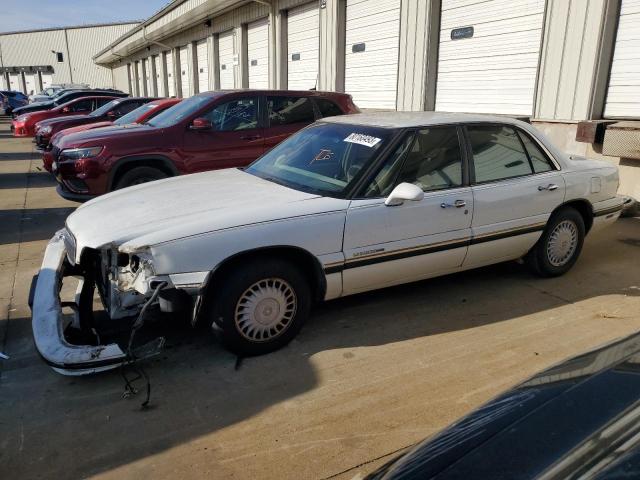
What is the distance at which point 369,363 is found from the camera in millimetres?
3658

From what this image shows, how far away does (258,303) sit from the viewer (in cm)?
358

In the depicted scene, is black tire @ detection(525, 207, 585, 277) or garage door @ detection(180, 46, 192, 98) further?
garage door @ detection(180, 46, 192, 98)

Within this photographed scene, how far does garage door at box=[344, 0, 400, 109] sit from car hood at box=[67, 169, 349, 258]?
878 cm

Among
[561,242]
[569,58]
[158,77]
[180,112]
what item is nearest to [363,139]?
[561,242]

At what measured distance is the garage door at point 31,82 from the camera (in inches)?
2648

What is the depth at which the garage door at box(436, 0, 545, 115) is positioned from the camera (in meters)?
9.00

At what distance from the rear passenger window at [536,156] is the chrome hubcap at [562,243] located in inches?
22.4

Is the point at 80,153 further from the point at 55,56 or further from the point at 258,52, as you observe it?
the point at 55,56

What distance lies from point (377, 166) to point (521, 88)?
6435 mm

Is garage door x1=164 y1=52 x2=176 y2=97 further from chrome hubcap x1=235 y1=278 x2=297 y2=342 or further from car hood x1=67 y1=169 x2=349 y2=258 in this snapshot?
chrome hubcap x1=235 y1=278 x2=297 y2=342

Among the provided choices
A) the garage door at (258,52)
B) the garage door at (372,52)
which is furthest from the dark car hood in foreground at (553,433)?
the garage door at (258,52)

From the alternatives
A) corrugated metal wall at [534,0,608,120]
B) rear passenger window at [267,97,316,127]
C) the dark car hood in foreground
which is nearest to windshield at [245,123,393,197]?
the dark car hood in foreground

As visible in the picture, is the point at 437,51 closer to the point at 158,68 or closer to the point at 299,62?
the point at 299,62

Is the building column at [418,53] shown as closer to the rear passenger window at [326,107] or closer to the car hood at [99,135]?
the rear passenger window at [326,107]
